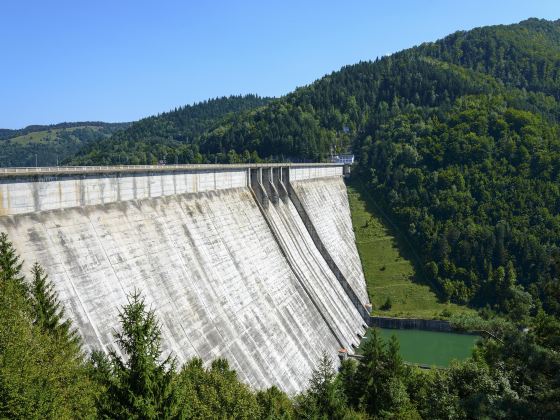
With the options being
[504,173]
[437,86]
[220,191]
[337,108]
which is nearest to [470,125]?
[504,173]

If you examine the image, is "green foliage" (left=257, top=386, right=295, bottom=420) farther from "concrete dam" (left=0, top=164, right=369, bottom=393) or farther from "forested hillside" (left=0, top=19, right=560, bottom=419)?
"concrete dam" (left=0, top=164, right=369, bottom=393)

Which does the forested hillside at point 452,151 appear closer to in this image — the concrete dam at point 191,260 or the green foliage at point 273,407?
the green foliage at point 273,407

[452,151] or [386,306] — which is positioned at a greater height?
[452,151]

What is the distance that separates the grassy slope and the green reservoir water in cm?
288

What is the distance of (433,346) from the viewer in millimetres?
46375

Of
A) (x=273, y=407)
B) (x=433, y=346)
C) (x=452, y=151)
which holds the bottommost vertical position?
(x=433, y=346)

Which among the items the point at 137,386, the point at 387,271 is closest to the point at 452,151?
the point at 387,271

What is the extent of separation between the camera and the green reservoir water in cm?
4308

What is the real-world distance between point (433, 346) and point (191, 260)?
2723 cm

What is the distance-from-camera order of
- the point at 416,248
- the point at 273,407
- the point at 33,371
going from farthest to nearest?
1. the point at 416,248
2. the point at 273,407
3. the point at 33,371

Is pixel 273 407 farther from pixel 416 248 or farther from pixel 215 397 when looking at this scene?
pixel 416 248

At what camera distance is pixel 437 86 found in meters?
119

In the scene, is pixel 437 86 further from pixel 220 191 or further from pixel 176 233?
pixel 176 233

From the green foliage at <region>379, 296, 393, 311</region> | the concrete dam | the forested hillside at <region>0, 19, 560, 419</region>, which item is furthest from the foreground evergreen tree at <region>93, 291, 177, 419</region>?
the green foliage at <region>379, 296, 393, 311</region>
